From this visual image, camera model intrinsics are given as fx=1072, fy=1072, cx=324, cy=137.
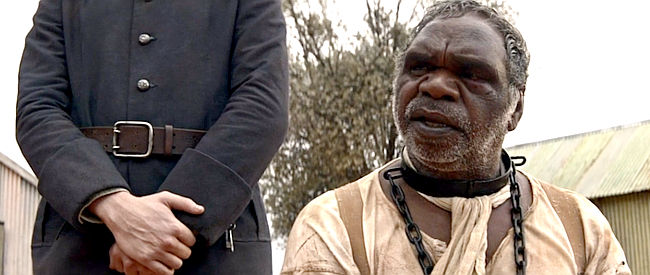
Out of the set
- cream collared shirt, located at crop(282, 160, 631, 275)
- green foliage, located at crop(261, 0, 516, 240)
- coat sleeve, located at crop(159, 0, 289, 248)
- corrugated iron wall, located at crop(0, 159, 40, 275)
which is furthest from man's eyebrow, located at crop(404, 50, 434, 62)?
green foliage, located at crop(261, 0, 516, 240)

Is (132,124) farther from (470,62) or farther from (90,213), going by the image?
(470,62)

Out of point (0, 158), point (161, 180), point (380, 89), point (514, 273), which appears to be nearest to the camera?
point (514, 273)

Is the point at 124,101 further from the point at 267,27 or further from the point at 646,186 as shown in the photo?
the point at 646,186

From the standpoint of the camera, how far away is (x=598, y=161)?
88.1 feet

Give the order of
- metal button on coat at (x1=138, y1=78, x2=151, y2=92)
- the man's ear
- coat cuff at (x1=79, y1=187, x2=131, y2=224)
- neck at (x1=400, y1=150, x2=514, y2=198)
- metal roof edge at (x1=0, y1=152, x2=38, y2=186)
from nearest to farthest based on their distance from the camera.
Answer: neck at (x1=400, y1=150, x2=514, y2=198) → the man's ear → coat cuff at (x1=79, y1=187, x2=131, y2=224) → metal button on coat at (x1=138, y1=78, x2=151, y2=92) → metal roof edge at (x1=0, y1=152, x2=38, y2=186)

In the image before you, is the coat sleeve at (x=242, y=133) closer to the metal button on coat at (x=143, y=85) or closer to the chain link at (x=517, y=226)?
the metal button on coat at (x=143, y=85)

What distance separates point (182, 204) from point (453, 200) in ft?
2.91

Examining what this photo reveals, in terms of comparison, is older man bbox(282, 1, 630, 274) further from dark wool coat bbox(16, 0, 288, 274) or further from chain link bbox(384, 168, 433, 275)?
dark wool coat bbox(16, 0, 288, 274)

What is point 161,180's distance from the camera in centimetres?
373

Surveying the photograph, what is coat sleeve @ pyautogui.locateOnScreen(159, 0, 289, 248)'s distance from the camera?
3.59m

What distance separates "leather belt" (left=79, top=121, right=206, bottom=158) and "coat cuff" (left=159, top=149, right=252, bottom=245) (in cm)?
13

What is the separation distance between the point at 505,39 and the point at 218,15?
114cm

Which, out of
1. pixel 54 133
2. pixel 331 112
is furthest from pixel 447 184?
pixel 331 112

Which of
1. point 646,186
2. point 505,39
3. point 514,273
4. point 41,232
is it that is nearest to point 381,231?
point 514,273
